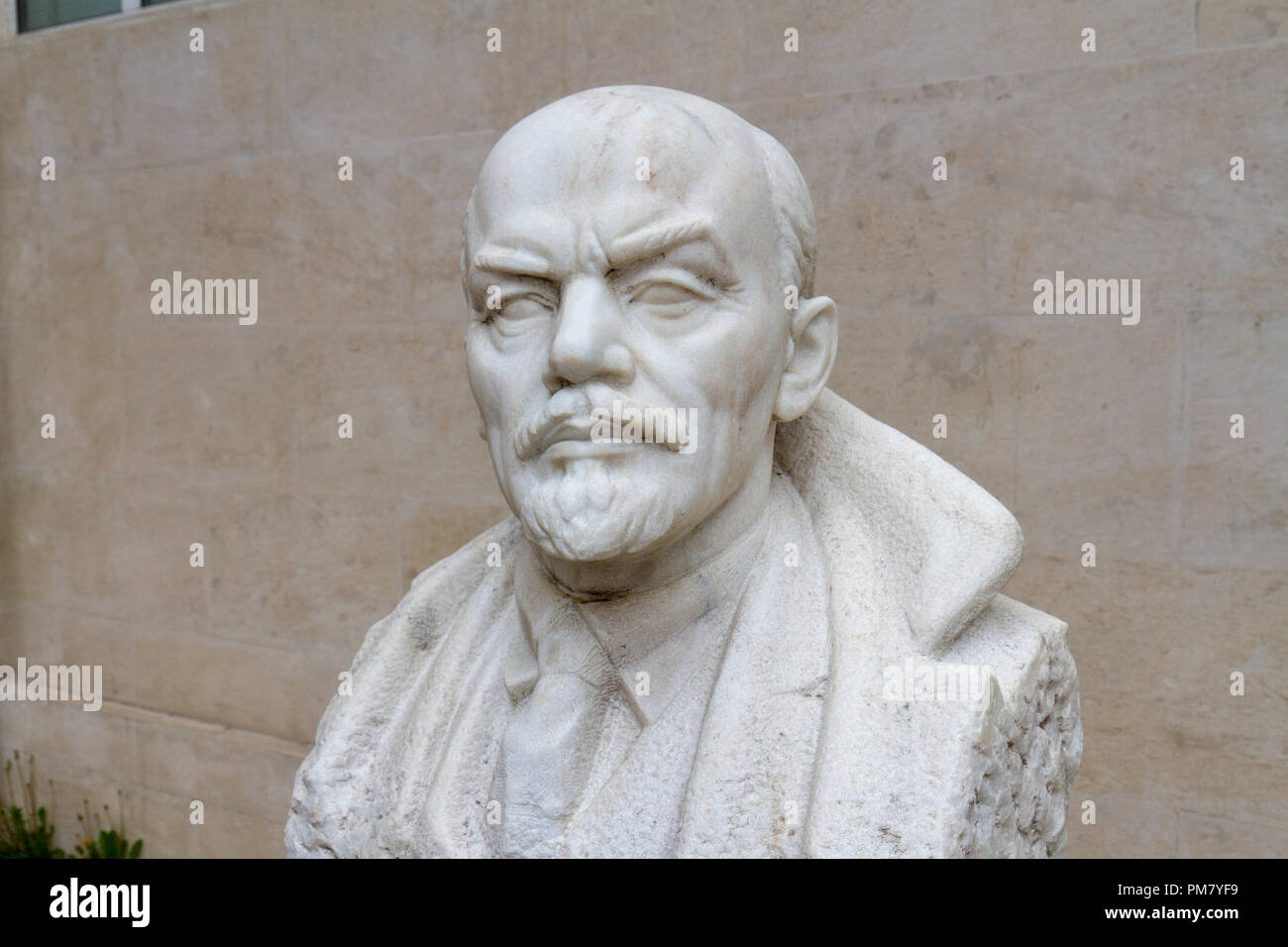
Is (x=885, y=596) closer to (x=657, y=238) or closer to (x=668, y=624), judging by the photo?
(x=668, y=624)

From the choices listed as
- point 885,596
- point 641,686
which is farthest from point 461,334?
point 885,596

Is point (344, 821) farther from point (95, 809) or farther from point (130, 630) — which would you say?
point (95, 809)

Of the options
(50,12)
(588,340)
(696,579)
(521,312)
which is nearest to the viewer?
(588,340)

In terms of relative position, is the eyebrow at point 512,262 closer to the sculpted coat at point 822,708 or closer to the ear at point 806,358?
the ear at point 806,358

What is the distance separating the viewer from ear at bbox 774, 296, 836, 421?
1.98 metres

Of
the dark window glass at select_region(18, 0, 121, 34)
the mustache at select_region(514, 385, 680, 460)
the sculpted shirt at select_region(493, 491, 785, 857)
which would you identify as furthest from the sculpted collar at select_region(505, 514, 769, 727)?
the dark window glass at select_region(18, 0, 121, 34)

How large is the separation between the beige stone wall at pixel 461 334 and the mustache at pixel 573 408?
1.70 metres

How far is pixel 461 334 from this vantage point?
3883 millimetres

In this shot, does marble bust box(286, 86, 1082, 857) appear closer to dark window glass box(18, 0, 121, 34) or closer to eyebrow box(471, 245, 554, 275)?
eyebrow box(471, 245, 554, 275)

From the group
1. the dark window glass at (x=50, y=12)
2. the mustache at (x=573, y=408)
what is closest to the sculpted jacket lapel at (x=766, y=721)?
the mustache at (x=573, y=408)

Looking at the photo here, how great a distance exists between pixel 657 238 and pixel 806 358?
0.40 m

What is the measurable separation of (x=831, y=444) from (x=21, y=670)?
4246mm

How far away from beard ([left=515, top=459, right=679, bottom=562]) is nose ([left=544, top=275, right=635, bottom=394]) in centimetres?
12
